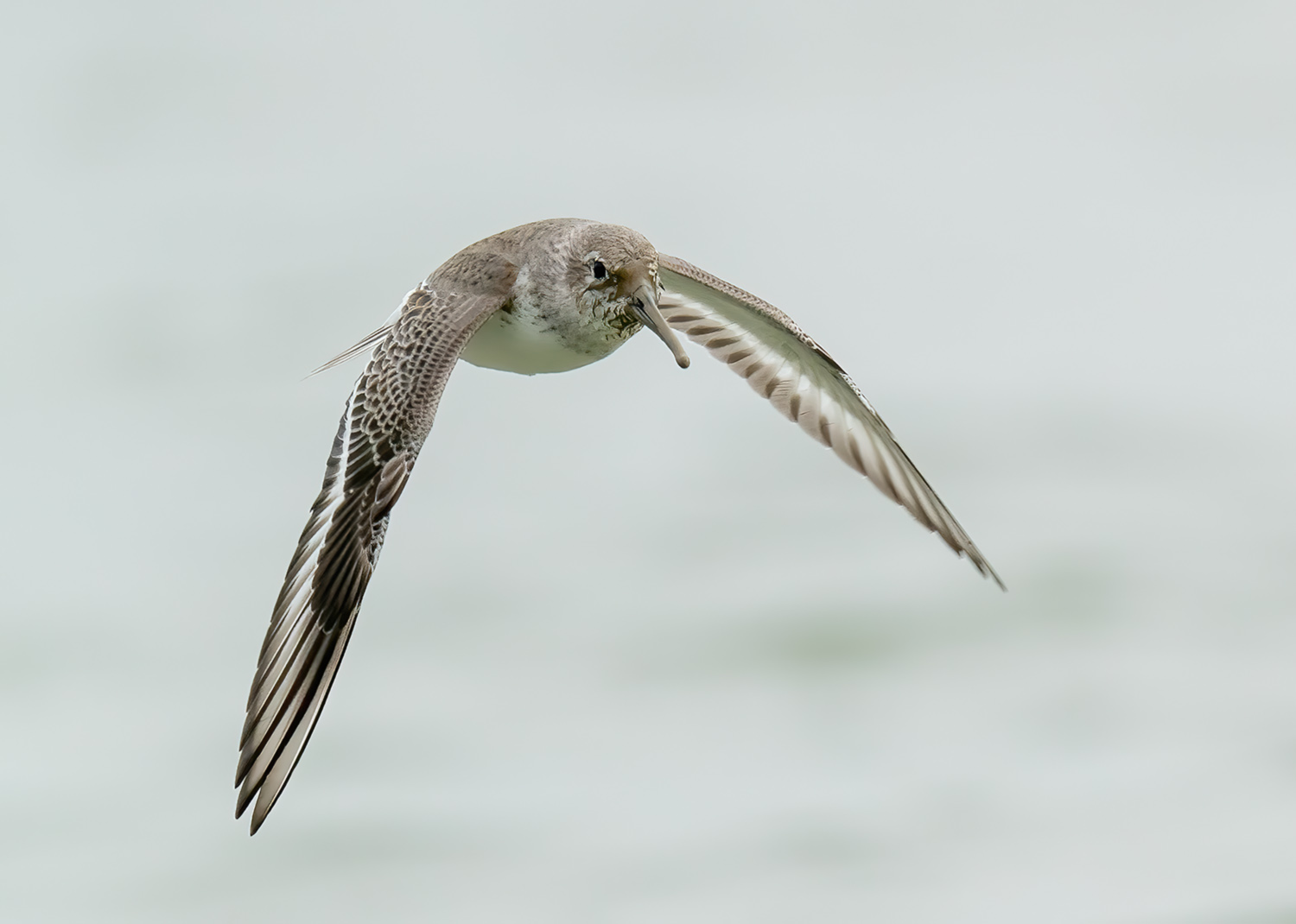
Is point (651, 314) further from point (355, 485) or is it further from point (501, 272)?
point (355, 485)

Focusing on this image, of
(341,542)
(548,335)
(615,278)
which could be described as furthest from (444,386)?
(615,278)

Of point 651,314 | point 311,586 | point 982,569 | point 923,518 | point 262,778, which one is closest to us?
point 262,778

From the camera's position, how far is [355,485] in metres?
7.21

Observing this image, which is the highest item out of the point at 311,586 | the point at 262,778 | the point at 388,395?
the point at 388,395

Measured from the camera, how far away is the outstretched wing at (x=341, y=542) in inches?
266

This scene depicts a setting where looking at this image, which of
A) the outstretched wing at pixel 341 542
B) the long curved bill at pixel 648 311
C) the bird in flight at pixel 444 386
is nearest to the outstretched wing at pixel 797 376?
the bird in flight at pixel 444 386

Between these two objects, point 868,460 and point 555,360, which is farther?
point 868,460

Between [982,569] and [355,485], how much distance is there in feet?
11.4

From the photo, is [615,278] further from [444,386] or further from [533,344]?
[444,386]

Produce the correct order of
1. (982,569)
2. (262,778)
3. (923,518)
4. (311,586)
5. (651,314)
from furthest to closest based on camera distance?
(923,518) < (982,569) < (651,314) < (311,586) < (262,778)

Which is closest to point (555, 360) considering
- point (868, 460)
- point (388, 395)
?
point (388, 395)

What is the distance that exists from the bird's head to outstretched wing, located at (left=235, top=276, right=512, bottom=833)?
64cm

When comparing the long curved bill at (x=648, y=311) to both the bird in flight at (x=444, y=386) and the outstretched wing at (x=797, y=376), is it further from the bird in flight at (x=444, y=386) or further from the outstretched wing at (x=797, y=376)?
the outstretched wing at (x=797, y=376)

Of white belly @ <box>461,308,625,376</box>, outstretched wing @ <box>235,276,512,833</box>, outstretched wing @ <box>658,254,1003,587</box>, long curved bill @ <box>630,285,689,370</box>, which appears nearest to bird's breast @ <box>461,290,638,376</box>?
white belly @ <box>461,308,625,376</box>
